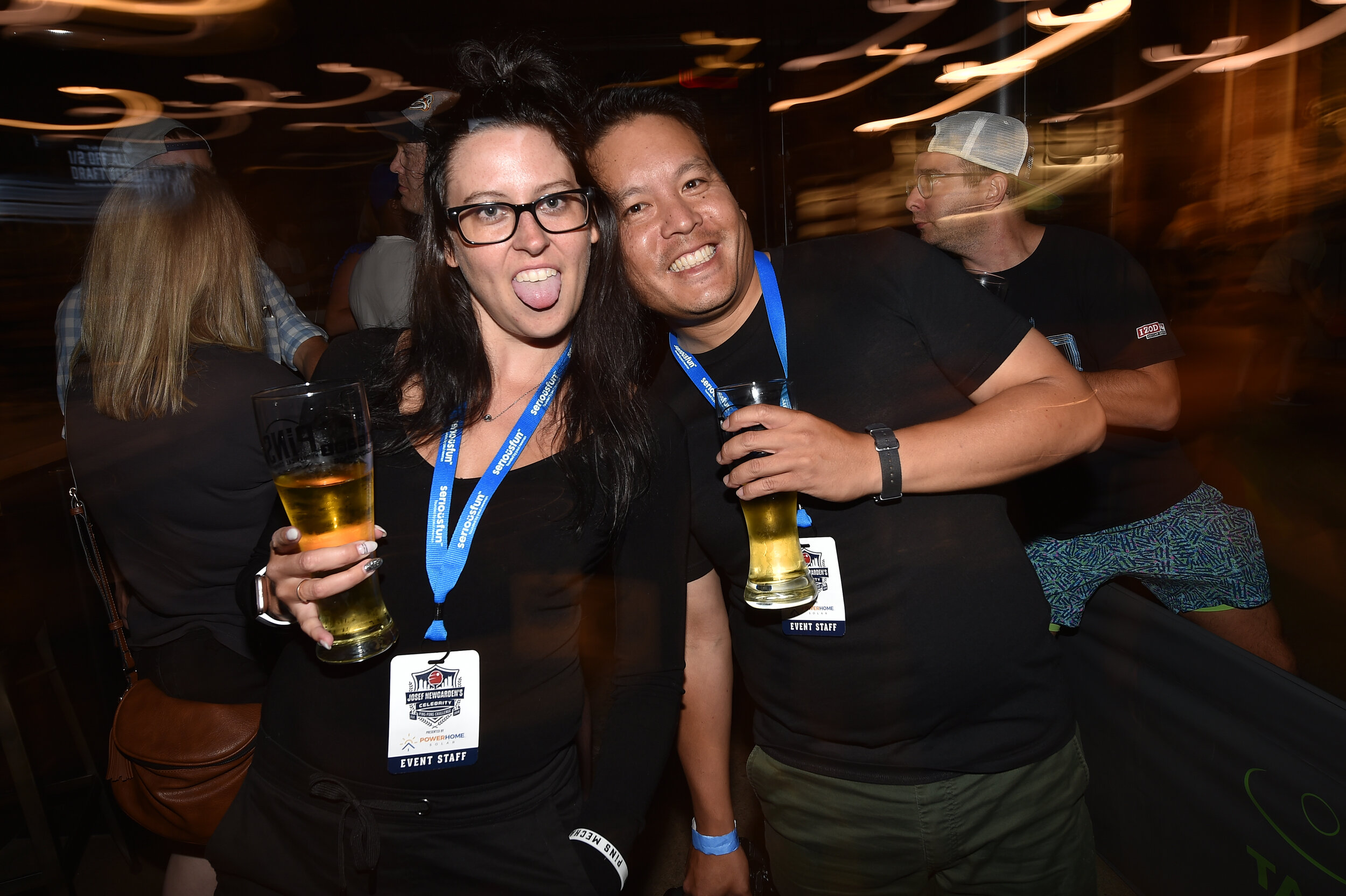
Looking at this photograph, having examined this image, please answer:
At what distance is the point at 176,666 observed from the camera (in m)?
1.79

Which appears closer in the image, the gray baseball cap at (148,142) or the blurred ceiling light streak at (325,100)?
the gray baseball cap at (148,142)

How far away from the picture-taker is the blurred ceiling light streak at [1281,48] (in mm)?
7828

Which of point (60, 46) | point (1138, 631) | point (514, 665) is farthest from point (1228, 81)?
point (60, 46)

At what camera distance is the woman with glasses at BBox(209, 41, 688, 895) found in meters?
1.17

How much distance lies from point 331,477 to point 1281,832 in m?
2.09

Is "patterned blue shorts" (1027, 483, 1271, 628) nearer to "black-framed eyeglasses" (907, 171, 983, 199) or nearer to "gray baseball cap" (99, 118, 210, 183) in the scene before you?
"black-framed eyeglasses" (907, 171, 983, 199)

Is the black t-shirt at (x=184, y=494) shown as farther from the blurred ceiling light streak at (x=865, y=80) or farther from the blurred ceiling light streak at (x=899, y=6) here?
the blurred ceiling light streak at (x=899, y=6)

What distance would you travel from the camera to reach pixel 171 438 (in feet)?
5.74

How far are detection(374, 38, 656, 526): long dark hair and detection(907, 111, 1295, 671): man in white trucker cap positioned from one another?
142cm

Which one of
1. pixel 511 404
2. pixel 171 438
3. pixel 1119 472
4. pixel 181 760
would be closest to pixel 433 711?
pixel 511 404

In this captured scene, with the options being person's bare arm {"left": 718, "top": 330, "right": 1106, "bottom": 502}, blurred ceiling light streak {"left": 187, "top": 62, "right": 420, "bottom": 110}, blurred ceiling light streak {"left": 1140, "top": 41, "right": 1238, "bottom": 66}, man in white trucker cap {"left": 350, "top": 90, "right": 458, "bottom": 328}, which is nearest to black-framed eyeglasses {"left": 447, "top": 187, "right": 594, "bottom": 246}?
person's bare arm {"left": 718, "top": 330, "right": 1106, "bottom": 502}

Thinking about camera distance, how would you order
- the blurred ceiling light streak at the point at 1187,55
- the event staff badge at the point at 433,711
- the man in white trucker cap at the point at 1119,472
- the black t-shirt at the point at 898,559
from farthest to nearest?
the blurred ceiling light streak at the point at 1187,55, the man in white trucker cap at the point at 1119,472, the black t-shirt at the point at 898,559, the event staff badge at the point at 433,711

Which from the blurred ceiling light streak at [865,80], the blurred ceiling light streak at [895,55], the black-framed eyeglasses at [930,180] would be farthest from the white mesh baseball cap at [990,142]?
the blurred ceiling light streak at [865,80]

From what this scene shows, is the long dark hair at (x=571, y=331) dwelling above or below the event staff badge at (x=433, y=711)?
above
